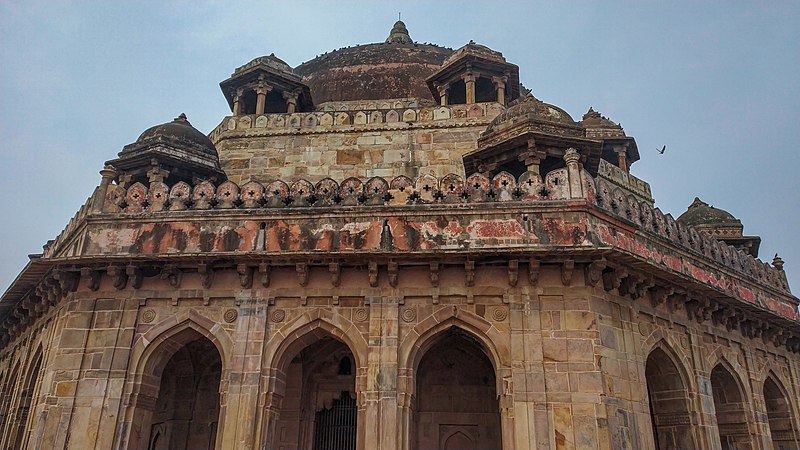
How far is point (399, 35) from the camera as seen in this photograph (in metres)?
24.3

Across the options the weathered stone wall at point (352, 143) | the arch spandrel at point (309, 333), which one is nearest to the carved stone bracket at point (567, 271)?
the arch spandrel at point (309, 333)

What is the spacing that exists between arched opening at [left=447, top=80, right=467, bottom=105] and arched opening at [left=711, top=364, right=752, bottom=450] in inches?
339

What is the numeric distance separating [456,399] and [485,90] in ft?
26.6

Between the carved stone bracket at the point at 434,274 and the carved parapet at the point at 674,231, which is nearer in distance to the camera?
the carved stone bracket at the point at 434,274

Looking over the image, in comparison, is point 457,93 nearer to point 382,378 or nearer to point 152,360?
point 382,378

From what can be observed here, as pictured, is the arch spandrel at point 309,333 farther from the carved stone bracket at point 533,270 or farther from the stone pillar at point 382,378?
the carved stone bracket at point 533,270

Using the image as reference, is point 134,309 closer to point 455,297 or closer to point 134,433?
point 134,433

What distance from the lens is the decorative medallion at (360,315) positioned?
31.7ft

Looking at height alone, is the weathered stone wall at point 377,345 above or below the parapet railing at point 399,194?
below

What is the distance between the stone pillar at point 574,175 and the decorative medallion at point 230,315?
557cm

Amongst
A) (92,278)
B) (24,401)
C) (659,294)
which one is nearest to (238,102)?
(92,278)

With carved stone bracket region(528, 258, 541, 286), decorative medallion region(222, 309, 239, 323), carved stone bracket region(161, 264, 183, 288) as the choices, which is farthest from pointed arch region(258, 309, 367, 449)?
carved stone bracket region(528, 258, 541, 286)

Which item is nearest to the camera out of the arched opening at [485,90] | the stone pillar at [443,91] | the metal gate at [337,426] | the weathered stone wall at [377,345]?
the weathered stone wall at [377,345]

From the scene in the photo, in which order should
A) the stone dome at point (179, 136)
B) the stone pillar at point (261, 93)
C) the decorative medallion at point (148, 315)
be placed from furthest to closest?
the stone pillar at point (261, 93) → the stone dome at point (179, 136) → the decorative medallion at point (148, 315)
